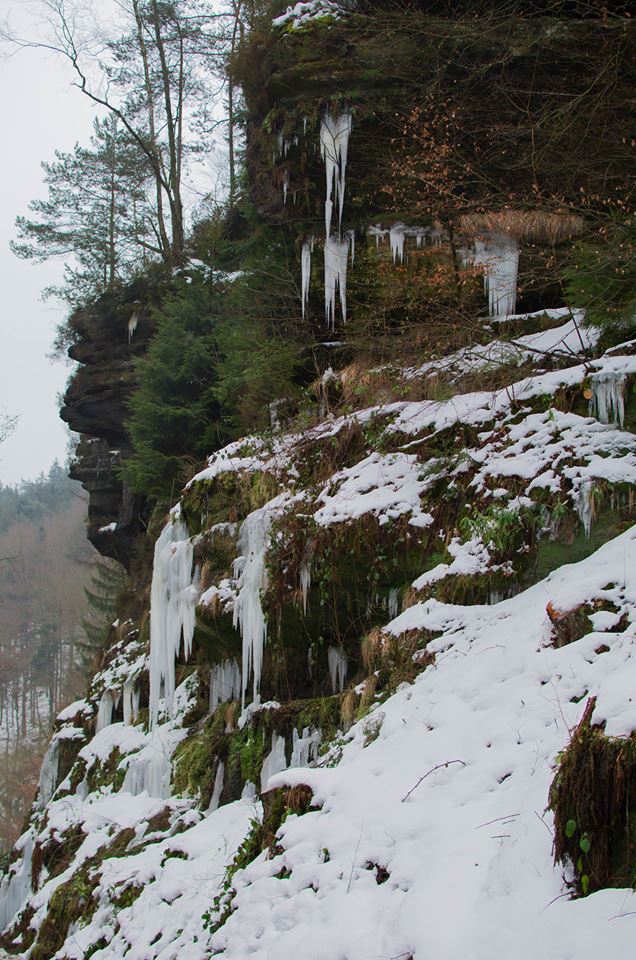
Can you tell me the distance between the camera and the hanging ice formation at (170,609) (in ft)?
23.9

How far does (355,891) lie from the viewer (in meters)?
3.04

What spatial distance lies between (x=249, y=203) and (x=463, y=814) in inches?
418

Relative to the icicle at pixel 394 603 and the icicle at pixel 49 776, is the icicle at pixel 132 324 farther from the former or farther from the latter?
the icicle at pixel 394 603

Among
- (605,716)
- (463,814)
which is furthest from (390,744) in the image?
(605,716)

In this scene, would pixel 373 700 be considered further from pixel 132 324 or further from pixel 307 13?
pixel 132 324

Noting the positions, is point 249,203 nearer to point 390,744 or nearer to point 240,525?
point 240,525

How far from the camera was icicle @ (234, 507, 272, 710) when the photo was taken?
21.1ft

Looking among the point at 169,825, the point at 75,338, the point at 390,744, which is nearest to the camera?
the point at 390,744

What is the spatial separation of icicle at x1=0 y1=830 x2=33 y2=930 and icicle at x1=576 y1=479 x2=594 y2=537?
25.9 ft

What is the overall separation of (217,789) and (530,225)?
755cm

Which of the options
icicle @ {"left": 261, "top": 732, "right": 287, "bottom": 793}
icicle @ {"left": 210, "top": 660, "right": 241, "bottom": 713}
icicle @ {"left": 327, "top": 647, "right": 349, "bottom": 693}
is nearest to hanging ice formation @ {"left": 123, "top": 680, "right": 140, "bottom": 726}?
icicle @ {"left": 210, "top": 660, "right": 241, "bottom": 713}

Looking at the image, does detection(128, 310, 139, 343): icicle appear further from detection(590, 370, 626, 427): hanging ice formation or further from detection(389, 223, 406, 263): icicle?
detection(590, 370, 626, 427): hanging ice formation

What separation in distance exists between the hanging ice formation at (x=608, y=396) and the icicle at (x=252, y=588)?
10.5 ft

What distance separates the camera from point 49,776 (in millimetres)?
10781
